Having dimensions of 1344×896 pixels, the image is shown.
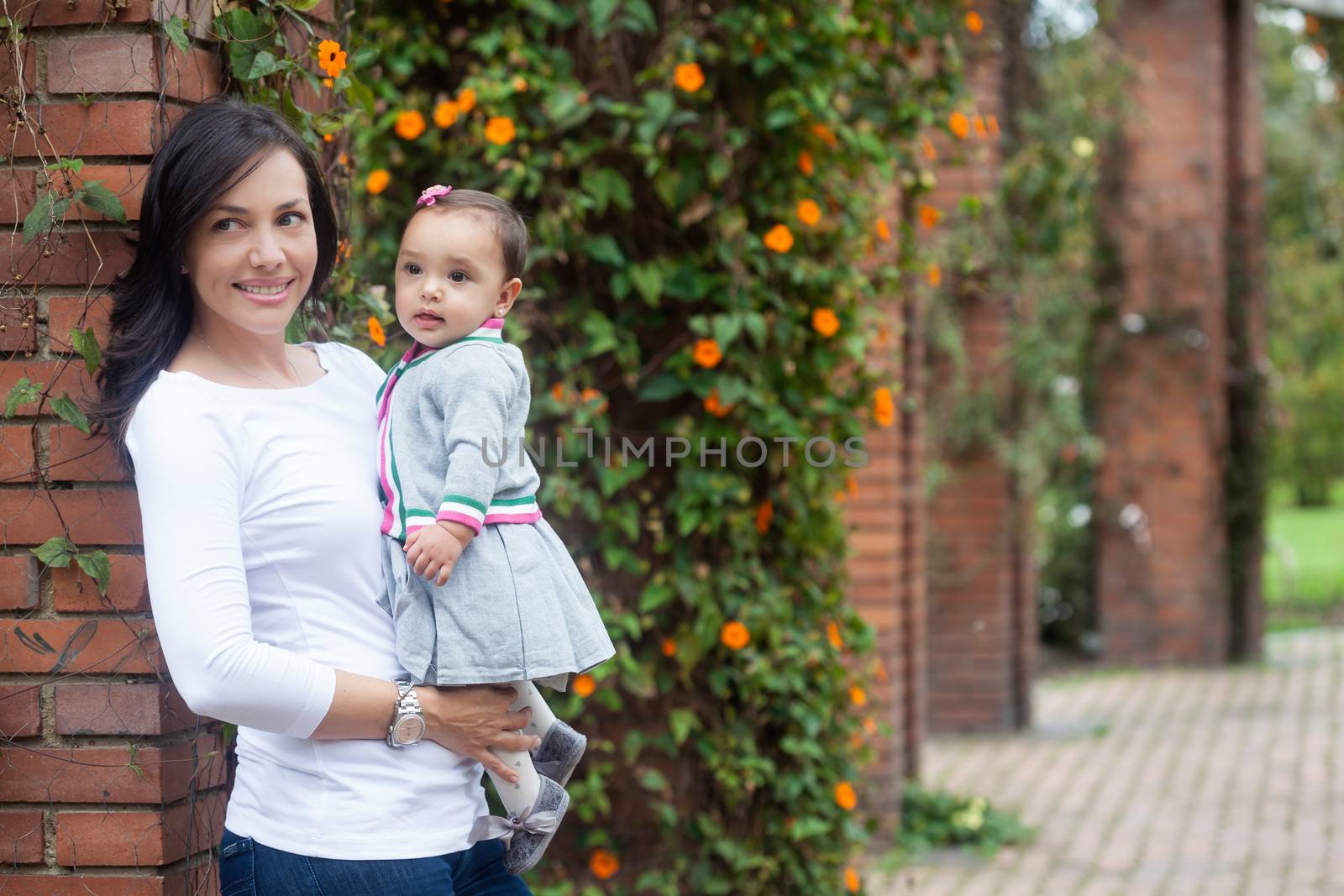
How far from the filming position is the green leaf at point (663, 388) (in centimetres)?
382

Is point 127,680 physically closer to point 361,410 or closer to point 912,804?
point 361,410

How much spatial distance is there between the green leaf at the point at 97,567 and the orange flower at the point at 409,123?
1.85 m

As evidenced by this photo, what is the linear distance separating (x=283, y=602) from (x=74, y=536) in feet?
1.62

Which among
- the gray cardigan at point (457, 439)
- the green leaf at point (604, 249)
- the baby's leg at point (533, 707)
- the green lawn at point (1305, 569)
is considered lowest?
the green lawn at point (1305, 569)

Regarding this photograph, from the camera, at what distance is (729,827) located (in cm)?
400

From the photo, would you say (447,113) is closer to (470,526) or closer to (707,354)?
(707,354)

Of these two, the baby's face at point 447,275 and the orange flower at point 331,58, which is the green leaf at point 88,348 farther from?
the orange flower at point 331,58

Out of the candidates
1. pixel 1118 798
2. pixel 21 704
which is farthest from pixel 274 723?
pixel 1118 798

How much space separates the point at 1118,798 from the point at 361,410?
571 cm

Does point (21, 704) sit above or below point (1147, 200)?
below

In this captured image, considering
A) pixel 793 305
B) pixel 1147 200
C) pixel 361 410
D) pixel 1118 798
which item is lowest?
pixel 1118 798

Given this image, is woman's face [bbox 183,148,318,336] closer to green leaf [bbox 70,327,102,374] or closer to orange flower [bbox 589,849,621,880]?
green leaf [bbox 70,327,102,374]

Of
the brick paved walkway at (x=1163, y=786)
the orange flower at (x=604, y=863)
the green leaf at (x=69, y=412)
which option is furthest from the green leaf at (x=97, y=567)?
the brick paved walkway at (x=1163, y=786)

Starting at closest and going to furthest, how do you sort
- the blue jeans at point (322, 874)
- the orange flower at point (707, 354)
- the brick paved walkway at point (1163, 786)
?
the blue jeans at point (322, 874)
the orange flower at point (707, 354)
the brick paved walkway at point (1163, 786)
